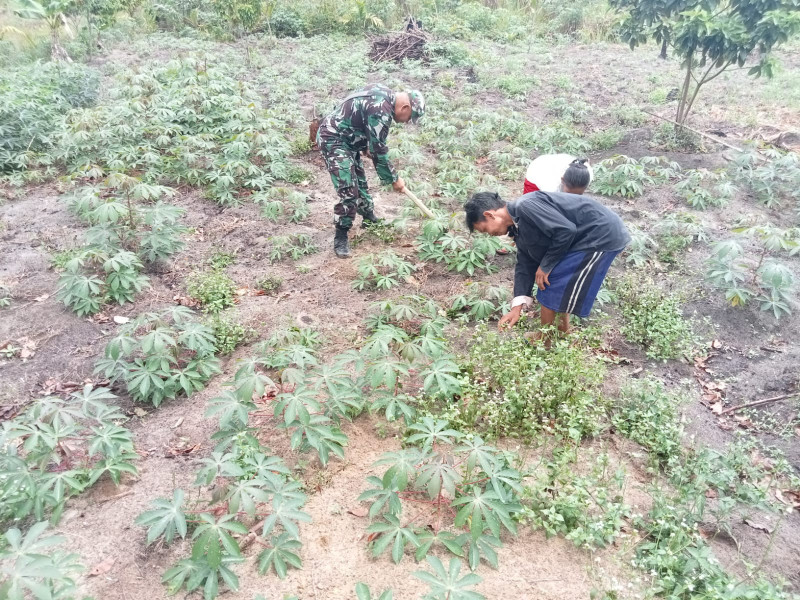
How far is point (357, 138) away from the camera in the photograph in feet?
15.3

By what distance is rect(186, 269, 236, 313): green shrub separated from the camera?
425 cm

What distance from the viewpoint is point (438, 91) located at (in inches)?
371

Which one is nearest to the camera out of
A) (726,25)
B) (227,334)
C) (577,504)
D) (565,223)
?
(577,504)

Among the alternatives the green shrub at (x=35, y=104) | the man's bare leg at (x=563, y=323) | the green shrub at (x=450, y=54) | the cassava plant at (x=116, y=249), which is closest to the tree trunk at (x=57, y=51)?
the green shrub at (x=35, y=104)

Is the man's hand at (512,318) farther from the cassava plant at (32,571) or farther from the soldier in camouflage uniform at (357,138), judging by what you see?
the cassava plant at (32,571)

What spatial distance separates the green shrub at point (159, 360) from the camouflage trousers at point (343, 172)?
1.88 meters

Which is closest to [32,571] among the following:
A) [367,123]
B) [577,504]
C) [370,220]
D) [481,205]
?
[577,504]

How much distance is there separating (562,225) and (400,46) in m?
10.5

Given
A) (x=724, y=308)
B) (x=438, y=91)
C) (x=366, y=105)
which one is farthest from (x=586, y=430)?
(x=438, y=91)

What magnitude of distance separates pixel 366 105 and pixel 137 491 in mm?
3398

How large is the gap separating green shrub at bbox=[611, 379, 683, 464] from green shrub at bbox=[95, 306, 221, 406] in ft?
8.79

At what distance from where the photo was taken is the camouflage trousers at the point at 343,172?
4641 millimetres

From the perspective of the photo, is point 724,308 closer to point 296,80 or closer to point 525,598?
point 525,598

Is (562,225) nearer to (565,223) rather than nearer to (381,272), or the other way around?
(565,223)
